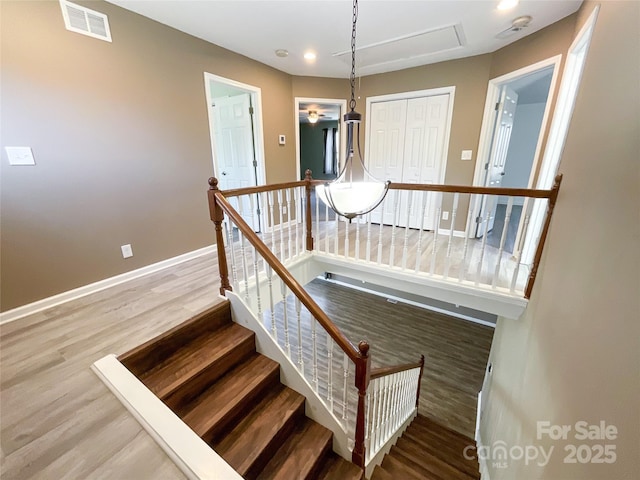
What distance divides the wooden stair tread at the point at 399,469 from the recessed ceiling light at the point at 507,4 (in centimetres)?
393

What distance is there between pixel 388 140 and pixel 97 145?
12.1 ft

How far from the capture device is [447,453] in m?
2.48

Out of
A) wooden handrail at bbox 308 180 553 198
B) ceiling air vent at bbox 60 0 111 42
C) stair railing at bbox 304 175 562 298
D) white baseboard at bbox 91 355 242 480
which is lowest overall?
white baseboard at bbox 91 355 242 480

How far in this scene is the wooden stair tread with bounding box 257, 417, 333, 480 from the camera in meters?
1.57

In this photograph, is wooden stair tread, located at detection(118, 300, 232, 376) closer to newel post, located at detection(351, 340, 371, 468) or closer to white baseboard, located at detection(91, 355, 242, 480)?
white baseboard, located at detection(91, 355, 242, 480)

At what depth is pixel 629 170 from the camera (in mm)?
952

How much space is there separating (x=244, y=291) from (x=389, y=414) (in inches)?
66.5

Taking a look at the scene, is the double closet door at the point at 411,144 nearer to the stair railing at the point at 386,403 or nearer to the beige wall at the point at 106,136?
the beige wall at the point at 106,136

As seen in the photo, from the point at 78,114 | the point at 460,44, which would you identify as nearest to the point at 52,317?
the point at 78,114

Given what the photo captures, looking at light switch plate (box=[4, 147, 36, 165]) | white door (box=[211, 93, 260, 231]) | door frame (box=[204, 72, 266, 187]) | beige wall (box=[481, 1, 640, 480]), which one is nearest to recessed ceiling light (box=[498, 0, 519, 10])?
beige wall (box=[481, 1, 640, 480])

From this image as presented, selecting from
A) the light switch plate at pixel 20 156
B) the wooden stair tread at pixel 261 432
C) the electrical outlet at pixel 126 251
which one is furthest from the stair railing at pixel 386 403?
the light switch plate at pixel 20 156

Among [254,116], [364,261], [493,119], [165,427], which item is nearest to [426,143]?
[493,119]

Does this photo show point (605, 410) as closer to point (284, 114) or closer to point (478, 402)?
point (478, 402)

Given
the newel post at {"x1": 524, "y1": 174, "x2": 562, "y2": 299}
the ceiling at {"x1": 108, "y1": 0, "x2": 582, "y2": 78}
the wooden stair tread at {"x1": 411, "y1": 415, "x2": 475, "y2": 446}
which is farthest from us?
the wooden stair tread at {"x1": 411, "y1": 415, "x2": 475, "y2": 446}
